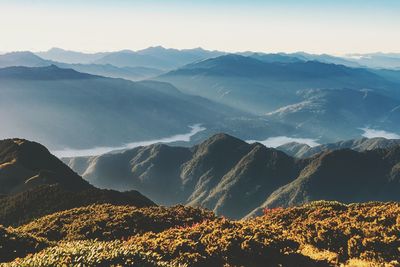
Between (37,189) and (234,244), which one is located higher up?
(234,244)

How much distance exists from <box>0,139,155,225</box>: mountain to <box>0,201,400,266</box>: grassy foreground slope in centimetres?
2534

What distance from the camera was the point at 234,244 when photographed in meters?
28.7

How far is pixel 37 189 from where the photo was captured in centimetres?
7375

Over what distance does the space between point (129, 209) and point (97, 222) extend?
17.0 feet

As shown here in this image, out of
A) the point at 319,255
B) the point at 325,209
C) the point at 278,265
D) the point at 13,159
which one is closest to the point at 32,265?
the point at 278,265

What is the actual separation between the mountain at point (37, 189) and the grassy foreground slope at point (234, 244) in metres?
25.3

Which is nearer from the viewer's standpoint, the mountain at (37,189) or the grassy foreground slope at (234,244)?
the grassy foreground slope at (234,244)

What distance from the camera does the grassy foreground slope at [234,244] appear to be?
69.7ft

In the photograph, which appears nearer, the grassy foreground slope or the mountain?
the grassy foreground slope

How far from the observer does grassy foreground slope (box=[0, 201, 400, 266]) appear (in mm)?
21234

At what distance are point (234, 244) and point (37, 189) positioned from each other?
172ft

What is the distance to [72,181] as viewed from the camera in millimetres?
99125

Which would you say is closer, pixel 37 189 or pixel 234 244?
pixel 234 244

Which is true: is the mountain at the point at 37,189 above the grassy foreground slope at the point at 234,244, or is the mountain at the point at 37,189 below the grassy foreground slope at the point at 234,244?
below
